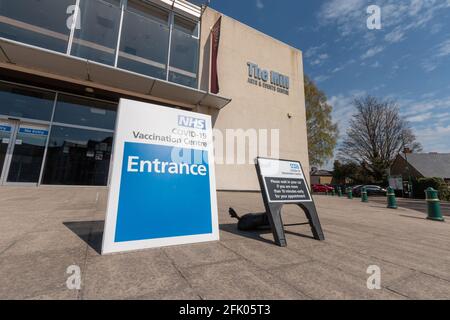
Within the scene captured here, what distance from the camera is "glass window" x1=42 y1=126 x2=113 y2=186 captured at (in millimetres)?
8164

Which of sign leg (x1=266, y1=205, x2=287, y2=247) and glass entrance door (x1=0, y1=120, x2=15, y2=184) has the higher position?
glass entrance door (x1=0, y1=120, x2=15, y2=184)

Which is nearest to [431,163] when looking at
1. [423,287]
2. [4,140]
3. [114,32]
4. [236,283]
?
[423,287]

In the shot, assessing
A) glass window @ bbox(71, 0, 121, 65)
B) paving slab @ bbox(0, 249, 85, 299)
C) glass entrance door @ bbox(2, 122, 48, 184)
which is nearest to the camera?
paving slab @ bbox(0, 249, 85, 299)

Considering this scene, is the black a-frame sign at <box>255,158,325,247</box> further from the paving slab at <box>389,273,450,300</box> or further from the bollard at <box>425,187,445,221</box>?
the bollard at <box>425,187,445,221</box>

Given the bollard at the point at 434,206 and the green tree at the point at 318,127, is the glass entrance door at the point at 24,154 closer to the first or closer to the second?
the bollard at the point at 434,206

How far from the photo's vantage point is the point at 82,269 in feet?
5.54

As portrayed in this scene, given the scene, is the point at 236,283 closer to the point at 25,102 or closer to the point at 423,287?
the point at 423,287

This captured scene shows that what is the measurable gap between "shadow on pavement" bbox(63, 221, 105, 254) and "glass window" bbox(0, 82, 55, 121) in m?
7.63

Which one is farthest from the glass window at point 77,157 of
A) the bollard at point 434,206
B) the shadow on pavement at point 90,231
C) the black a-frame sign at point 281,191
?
the bollard at point 434,206

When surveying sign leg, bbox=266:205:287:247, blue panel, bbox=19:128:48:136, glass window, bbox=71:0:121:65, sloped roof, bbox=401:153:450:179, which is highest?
glass window, bbox=71:0:121:65

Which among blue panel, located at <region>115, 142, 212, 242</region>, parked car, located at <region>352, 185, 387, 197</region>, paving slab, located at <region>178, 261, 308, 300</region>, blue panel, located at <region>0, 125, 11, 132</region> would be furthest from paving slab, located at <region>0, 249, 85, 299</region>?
parked car, located at <region>352, 185, 387, 197</region>
